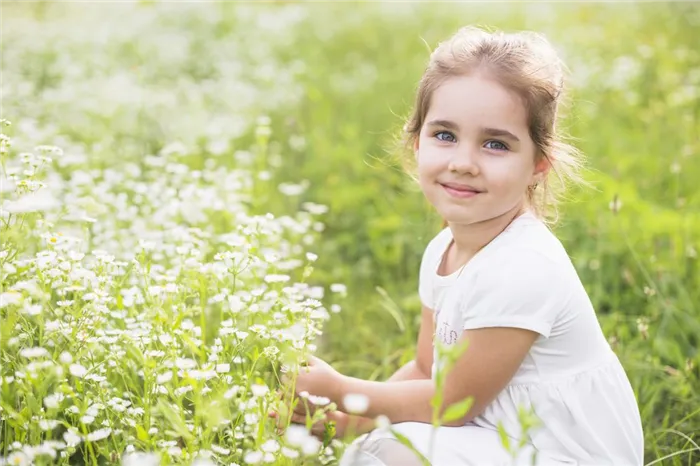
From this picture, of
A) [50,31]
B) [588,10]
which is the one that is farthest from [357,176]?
[588,10]

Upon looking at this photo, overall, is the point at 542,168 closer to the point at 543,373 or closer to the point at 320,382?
the point at 543,373

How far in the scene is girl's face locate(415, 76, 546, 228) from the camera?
2008 millimetres

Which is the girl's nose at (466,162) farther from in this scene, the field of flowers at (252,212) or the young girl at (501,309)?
the field of flowers at (252,212)

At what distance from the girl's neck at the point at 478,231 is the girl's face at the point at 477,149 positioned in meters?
0.05

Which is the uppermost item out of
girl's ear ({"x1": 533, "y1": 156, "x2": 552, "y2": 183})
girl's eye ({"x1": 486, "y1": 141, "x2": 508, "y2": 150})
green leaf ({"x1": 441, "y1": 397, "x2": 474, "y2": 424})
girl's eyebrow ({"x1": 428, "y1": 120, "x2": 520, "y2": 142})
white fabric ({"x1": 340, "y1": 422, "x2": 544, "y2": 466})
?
girl's eyebrow ({"x1": 428, "y1": 120, "x2": 520, "y2": 142})

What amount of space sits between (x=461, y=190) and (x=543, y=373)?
46 cm

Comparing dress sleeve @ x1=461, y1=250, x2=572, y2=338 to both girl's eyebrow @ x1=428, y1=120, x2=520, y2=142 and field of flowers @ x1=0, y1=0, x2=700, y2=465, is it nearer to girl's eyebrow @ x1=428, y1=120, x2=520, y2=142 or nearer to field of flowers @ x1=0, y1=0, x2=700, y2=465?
girl's eyebrow @ x1=428, y1=120, x2=520, y2=142

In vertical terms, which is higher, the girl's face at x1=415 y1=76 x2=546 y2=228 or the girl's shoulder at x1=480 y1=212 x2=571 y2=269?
the girl's face at x1=415 y1=76 x2=546 y2=228

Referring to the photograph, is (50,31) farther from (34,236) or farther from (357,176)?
(34,236)

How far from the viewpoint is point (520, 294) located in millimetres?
1918

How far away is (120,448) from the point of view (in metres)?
1.86

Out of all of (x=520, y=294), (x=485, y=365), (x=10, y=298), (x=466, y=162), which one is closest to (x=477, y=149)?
(x=466, y=162)

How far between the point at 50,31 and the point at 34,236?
419 centimetres

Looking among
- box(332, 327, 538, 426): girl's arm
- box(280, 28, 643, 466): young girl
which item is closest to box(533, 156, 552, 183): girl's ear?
box(280, 28, 643, 466): young girl
